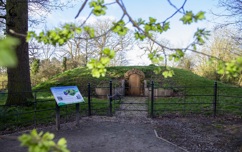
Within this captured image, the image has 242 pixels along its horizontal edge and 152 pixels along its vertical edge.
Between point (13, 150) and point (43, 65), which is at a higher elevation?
point (43, 65)

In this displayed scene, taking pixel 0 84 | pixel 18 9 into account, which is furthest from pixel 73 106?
pixel 0 84

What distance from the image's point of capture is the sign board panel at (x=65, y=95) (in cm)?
682

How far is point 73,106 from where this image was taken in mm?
10305

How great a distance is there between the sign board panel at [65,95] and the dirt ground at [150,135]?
79cm

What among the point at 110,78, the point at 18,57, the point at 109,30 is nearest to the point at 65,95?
the point at 18,57

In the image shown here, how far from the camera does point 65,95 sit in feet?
23.3

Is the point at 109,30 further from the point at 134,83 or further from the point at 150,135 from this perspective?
the point at 134,83

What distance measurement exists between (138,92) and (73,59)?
510 inches

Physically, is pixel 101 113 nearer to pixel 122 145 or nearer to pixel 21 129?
pixel 21 129

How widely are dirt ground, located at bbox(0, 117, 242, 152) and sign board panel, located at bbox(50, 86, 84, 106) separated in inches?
31.2

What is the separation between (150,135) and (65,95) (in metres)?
2.52

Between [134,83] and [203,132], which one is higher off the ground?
[134,83]

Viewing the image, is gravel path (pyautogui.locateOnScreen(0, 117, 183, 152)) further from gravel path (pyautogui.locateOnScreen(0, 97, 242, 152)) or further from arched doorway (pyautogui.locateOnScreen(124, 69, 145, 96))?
arched doorway (pyautogui.locateOnScreen(124, 69, 145, 96))

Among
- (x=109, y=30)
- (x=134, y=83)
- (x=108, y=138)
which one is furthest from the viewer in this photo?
(x=134, y=83)
